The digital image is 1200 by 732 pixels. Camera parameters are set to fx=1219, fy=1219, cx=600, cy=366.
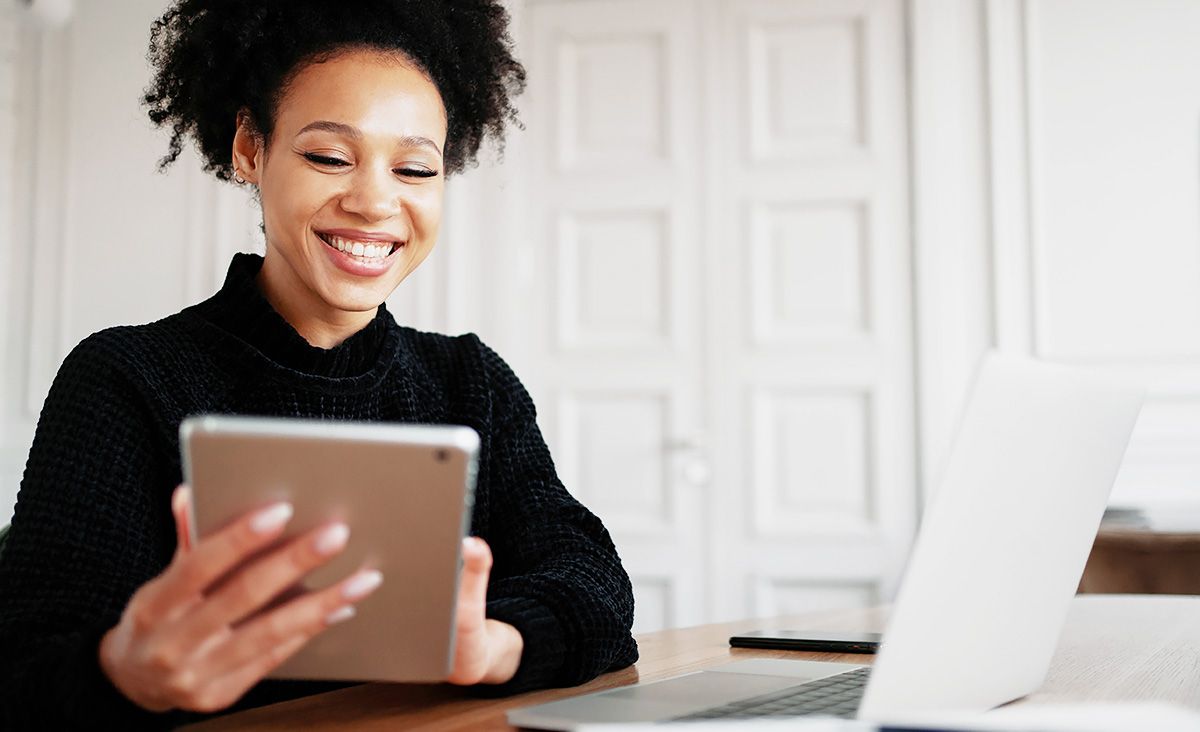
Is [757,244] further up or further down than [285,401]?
further up

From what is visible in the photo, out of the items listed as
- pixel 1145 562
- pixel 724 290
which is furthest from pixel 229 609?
pixel 724 290

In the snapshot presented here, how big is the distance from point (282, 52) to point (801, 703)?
916 mm

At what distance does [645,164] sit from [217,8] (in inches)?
79.3

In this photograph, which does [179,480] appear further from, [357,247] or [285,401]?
[357,247]

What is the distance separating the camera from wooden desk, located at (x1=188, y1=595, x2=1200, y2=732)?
88cm

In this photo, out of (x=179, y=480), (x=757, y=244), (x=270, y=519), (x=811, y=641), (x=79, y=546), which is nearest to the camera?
(x=270, y=519)

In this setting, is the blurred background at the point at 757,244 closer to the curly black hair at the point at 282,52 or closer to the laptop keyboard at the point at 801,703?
the curly black hair at the point at 282,52

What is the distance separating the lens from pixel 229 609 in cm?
71

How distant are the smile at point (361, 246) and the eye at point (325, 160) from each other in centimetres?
7

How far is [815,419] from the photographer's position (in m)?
3.23

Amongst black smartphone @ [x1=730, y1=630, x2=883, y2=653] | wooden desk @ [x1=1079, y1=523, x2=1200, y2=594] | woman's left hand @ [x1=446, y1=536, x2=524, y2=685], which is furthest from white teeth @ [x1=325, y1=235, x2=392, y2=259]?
wooden desk @ [x1=1079, y1=523, x2=1200, y2=594]

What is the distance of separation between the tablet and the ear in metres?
0.78

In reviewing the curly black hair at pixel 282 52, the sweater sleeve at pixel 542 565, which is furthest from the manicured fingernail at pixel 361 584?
the curly black hair at pixel 282 52

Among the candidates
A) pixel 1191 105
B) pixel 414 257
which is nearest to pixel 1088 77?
pixel 1191 105
